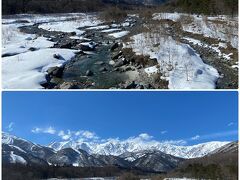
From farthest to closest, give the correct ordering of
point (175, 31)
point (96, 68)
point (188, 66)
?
point (175, 31) < point (96, 68) < point (188, 66)

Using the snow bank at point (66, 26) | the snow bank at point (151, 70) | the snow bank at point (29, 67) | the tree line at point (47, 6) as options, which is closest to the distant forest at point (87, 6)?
the tree line at point (47, 6)

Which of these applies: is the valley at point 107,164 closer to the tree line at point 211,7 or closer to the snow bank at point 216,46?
the snow bank at point 216,46

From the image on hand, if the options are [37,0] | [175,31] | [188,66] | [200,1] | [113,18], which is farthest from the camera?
[37,0]

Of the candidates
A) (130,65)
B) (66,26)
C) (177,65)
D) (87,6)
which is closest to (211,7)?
(66,26)

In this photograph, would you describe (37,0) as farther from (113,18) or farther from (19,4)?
(113,18)

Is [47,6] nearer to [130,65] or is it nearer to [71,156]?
[71,156]

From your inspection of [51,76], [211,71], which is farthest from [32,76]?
[211,71]

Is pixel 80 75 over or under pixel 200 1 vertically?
under
